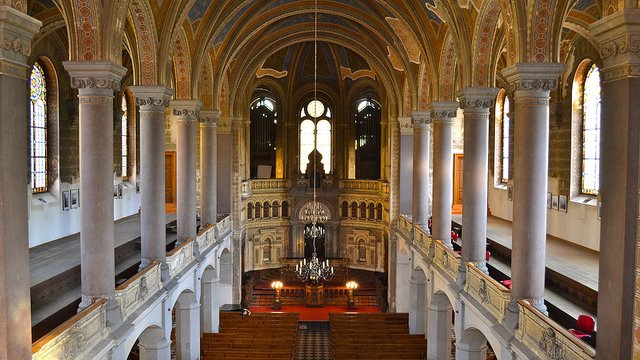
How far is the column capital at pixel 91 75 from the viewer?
10586mm

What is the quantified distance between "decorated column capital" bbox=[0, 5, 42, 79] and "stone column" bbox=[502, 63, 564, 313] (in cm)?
806

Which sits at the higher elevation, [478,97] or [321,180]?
[478,97]

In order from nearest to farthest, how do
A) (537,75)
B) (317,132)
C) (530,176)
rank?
(537,75)
(530,176)
(317,132)

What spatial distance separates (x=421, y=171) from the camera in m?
22.0

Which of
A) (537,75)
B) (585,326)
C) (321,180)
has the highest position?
(537,75)

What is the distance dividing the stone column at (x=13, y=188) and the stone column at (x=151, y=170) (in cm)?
689

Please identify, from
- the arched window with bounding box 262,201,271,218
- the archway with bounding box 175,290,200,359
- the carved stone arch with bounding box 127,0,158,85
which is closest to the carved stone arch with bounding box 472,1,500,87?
the carved stone arch with bounding box 127,0,158,85

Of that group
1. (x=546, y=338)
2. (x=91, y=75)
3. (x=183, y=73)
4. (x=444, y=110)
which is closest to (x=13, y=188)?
Answer: (x=91, y=75)

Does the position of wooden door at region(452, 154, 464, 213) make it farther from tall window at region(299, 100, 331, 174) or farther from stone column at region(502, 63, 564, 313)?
stone column at region(502, 63, 564, 313)

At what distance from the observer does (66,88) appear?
19.8 meters

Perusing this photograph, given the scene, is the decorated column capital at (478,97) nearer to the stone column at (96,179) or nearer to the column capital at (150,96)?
the column capital at (150,96)

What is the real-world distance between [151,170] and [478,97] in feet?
27.9

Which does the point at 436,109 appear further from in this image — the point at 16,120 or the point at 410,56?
the point at 16,120

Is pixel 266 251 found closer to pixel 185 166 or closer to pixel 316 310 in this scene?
pixel 316 310
